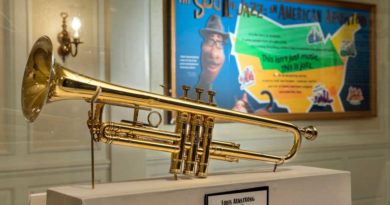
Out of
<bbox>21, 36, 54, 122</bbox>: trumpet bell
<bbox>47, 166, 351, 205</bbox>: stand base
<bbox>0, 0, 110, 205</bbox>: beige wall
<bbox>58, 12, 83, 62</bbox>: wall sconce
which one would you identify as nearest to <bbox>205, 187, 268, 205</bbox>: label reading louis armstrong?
<bbox>47, 166, 351, 205</bbox>: stand base

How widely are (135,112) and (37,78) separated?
31 centimetres

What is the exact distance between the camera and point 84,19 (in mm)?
2363

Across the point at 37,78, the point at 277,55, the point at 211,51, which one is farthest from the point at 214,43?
the point at 37,78

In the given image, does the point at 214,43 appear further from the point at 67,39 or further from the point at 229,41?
the point at 67,39

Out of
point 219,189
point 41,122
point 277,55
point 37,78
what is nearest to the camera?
point 37,78

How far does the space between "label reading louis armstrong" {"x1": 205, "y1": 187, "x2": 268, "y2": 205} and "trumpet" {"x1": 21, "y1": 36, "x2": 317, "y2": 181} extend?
108 millimetres

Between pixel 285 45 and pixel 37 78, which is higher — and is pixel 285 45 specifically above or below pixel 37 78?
above

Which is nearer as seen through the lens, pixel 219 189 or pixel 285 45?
pixel 219 189

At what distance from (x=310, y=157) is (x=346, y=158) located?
28cm

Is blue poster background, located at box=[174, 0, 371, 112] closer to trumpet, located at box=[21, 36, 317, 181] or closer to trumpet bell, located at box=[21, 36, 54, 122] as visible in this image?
trumpet, located at box=[21, 36, 317, 181]

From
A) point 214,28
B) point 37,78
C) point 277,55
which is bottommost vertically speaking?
point 37,78

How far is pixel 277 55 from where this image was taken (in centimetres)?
289

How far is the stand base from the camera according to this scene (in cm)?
147

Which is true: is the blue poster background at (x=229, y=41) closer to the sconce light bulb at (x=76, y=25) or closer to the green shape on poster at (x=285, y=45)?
the green shape on poster at (x=285, y=45)
